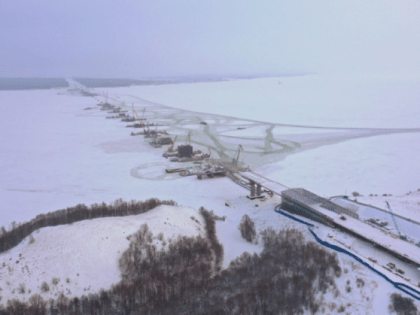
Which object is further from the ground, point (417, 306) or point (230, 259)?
point (417, 306)

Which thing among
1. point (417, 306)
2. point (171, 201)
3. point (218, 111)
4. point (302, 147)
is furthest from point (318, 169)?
point (218, 111)

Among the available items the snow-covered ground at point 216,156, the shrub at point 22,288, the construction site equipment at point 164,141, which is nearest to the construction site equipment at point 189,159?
the snow-covered ground at point 216,156

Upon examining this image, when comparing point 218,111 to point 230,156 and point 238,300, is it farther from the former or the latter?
point 238,300

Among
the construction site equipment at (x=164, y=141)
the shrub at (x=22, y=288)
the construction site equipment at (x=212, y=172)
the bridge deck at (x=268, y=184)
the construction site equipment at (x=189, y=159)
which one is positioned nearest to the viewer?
the shrub at (x=22, y=288)

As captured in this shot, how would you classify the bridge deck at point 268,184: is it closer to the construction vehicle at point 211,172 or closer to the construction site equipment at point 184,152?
the construction vehicle at point 211,172

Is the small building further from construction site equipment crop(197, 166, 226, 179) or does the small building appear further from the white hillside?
the white hillside

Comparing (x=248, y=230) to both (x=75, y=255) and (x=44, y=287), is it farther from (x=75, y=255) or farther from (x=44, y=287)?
(x=44, y=287)

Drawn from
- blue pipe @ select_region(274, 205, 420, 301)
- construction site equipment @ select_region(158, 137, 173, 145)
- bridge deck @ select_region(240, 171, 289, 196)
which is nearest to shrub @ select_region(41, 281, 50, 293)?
blue pipe @ select_region(274, 205, 420, 301)
